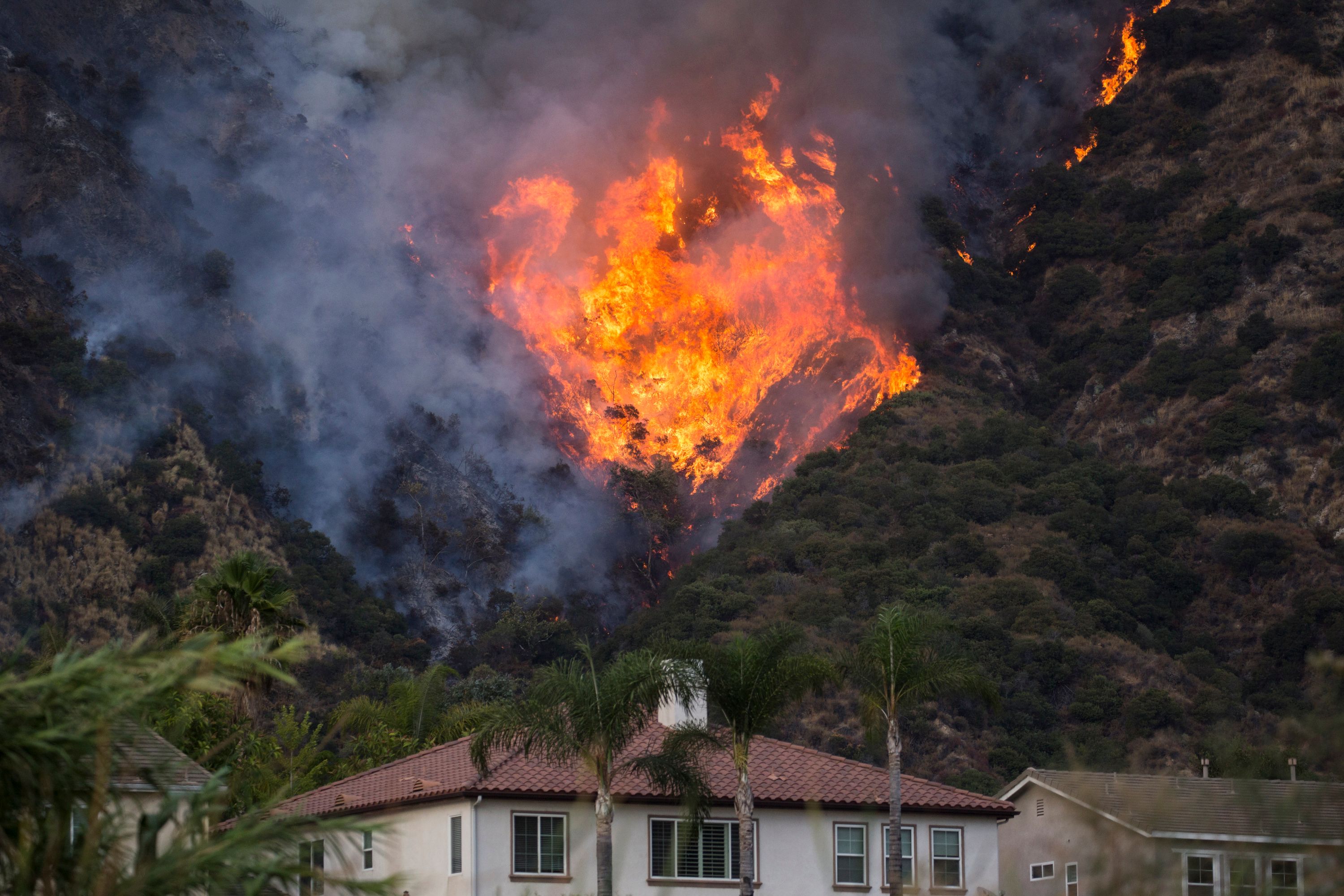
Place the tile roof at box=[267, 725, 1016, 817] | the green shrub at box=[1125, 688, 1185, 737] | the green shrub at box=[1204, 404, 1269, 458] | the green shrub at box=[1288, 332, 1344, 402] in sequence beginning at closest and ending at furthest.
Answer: the tile roof at box=[267, 725, 1016, 817]
the green shrub at box=[1125, 688, 1185, 737]
the green shrub at box=[1288, 332, 1344, 402]
the green shrub at box=[1204, 404, 1269, 458]

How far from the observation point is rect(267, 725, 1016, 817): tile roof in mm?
40219

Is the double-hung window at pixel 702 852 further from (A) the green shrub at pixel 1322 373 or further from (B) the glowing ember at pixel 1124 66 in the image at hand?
(B) the glowing ember at pixel 1124 66

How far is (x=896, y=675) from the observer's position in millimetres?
39438

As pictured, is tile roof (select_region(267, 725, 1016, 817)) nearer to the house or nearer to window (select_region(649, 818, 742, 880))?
the house

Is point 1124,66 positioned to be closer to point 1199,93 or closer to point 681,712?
point 1199,93

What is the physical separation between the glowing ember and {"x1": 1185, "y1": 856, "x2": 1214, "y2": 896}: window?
133 m

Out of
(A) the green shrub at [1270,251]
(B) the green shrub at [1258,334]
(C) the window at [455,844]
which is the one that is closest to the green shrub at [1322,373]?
(B) the green shrub at [1258,334]

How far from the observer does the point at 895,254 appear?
146375 millimetres

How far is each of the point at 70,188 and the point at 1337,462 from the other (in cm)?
8947

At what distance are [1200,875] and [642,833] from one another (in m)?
12.7

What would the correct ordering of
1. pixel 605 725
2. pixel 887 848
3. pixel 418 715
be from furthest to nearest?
pixel 418 715, pixel 887 848, pixel 605 725

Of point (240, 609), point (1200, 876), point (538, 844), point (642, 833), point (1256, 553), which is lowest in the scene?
point (1200, 876)

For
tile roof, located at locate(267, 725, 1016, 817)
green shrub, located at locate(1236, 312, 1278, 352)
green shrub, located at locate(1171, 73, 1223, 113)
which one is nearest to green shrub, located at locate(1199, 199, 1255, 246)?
green shrub, located at locate(1236, 312, 1278, 352)

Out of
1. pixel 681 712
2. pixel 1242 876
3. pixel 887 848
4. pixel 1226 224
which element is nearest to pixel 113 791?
Answer: pixel 1242 876
